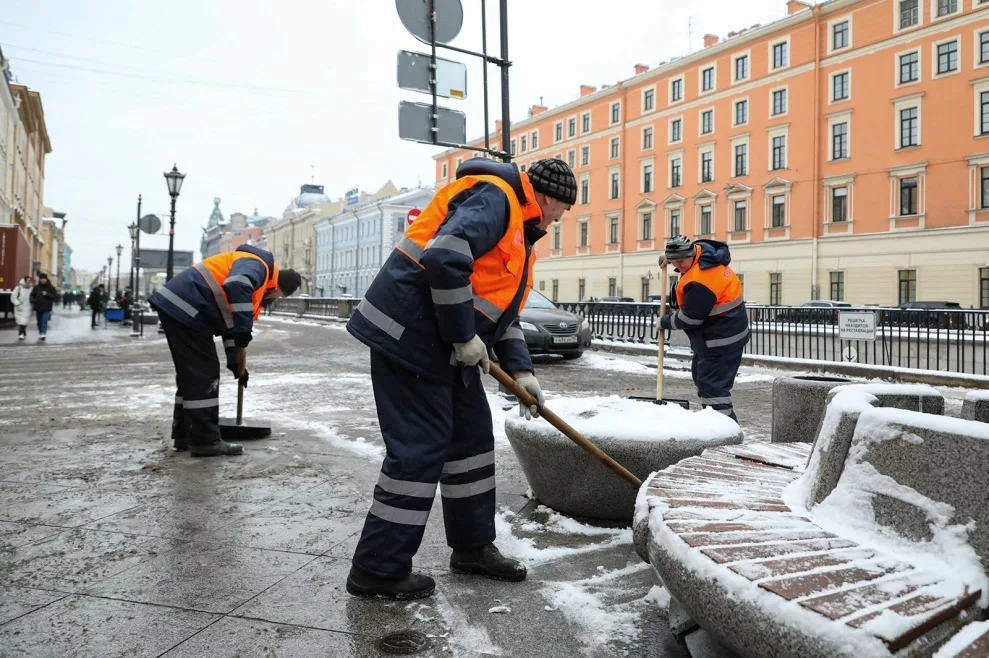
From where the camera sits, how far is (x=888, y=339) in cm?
1309

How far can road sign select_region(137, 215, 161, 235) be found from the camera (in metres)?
21.3

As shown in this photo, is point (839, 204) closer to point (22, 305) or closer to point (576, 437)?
point (22, 305)

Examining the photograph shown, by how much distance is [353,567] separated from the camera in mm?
2707

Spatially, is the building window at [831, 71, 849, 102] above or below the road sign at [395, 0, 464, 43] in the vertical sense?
above

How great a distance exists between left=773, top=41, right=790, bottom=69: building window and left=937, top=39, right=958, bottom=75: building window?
767cm

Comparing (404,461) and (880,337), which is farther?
(880,337)

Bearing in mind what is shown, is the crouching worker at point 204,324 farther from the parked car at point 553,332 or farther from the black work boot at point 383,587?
the parked car at point 553,332

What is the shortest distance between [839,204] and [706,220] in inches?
336

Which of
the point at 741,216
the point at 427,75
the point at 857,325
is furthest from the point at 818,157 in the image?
the point at 427,75

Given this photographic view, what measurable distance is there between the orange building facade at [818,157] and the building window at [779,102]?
56 mm

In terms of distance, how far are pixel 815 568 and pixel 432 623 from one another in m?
1.31

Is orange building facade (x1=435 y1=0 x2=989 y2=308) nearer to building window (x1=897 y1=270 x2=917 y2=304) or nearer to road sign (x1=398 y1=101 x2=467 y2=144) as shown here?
building window (x1=897 y1=270 x2=917 y2=304)

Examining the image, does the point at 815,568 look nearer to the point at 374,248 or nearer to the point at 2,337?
the point at 2,337

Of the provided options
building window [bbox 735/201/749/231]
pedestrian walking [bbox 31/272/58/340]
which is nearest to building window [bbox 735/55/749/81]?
building window [bbox 735/201/749/231]
